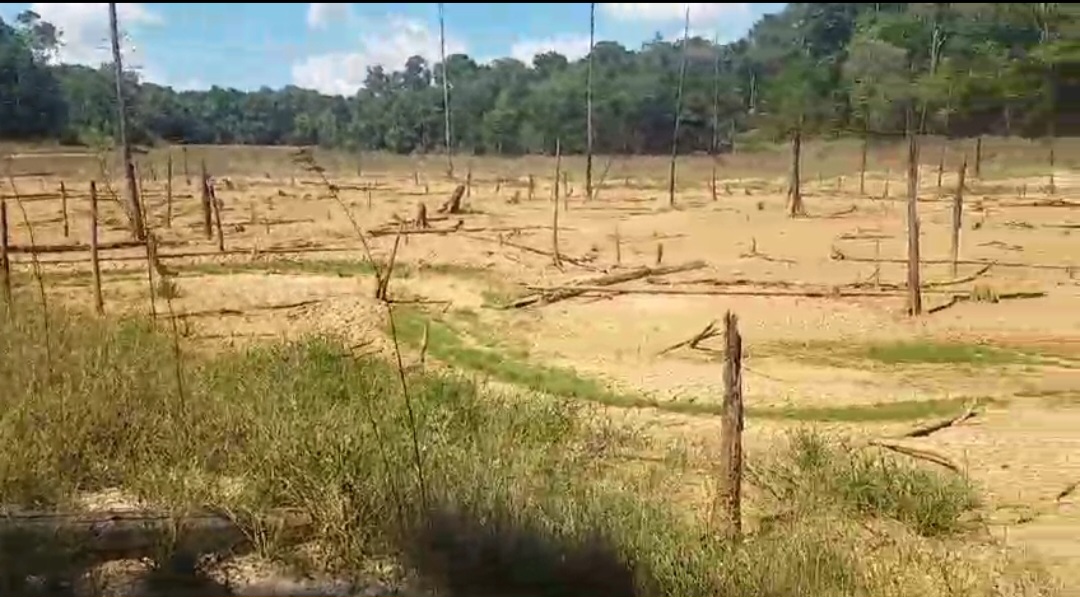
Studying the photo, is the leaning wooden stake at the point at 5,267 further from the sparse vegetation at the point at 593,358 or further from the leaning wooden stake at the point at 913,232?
the leaning wooden stake at the point at 913,232

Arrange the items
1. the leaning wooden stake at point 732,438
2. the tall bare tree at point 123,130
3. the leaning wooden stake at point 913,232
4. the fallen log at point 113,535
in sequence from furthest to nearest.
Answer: the tall bare tree at point 123,130 → the leaning wooden stake at point 913,232 → the leaning wooden stake at point 732,438 → the fallen log at point 113,535

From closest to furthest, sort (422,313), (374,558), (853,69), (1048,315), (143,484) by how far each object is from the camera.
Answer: (374,558) → (143,484) → (1048,315) → (422,313) → (853,69)

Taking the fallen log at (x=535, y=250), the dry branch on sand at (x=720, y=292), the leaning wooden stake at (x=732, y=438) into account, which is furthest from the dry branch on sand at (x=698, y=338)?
the leaning wooden stake at (x=732, y=438)

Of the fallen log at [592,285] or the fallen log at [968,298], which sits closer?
the fallen log at [968,298]

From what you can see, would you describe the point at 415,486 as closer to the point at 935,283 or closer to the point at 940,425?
the point at 940,425

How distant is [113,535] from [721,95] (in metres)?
41.3

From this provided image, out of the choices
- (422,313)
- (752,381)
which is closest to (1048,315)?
(752,381)

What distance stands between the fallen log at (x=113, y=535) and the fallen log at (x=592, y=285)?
10361mm

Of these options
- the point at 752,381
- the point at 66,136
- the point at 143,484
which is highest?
the point at 66,136

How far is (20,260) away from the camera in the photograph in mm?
17062

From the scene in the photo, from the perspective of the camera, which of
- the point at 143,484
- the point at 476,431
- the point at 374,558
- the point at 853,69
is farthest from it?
the point at 853,69

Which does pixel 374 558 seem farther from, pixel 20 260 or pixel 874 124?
pixel 874 124

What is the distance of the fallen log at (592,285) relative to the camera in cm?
1551

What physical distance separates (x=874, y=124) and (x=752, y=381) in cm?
866
